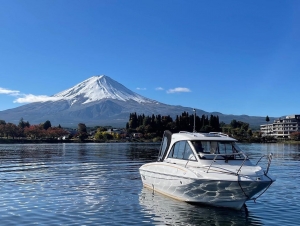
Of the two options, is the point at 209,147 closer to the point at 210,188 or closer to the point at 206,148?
the point at 206,148

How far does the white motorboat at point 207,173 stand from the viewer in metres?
14.1

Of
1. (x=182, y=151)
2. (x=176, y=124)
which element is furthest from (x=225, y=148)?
(x=176, y=124)

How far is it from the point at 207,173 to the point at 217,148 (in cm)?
245

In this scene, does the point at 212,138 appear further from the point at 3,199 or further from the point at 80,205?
the point at 3,199

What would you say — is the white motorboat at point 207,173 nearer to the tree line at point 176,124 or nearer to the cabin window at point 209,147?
the cabin window at point 209,147

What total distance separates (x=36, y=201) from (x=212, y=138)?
28.0 feet

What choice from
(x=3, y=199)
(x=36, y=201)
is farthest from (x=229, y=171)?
(x=3, y=199)

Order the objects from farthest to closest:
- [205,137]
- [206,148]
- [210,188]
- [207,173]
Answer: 1. [205,137]
2. [206,148]
3. [207,173]
4. [210,188]

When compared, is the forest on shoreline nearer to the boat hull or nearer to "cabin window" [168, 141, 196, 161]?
"cabin window" [168, 141, 196, 161]

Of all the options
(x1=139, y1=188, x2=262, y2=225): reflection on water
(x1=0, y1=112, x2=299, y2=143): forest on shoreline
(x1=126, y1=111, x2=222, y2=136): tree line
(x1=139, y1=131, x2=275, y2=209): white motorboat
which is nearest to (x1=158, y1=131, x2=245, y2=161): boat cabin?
(x1=139, y1=131, x2=275, y2=209): white motorboat

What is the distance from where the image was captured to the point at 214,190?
47.1ft

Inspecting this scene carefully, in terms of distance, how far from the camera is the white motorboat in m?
14.1

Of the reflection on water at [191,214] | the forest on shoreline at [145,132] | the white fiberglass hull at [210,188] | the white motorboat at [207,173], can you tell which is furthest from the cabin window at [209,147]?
the forest on shoreline at [145,132]

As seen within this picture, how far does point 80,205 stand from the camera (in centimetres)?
1586
